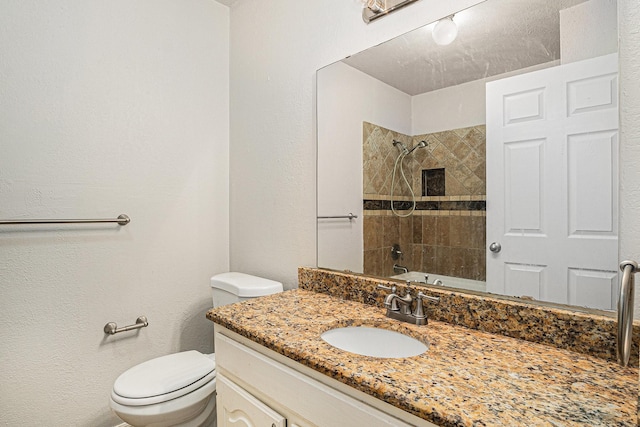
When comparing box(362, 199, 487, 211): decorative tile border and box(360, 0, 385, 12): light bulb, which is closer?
box(362, 199, 487, 211): decorative tile border

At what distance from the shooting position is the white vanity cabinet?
2.50 ft

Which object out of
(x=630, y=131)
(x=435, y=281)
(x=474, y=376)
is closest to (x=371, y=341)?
(x=435, y=281)

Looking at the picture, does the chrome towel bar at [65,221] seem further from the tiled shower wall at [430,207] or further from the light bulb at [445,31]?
the light bulb at [445,31]

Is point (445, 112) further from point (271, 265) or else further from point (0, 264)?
point (0, 264)

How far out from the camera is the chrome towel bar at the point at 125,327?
167cm

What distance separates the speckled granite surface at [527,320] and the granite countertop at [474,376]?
0.03m

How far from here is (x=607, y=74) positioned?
89 centimetres

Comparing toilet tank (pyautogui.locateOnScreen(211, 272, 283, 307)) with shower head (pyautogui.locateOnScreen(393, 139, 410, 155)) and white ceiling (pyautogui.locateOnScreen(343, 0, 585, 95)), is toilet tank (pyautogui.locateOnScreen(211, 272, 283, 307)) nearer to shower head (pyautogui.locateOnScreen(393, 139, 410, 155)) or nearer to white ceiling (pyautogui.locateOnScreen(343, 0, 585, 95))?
shower head (pyautogui.locateOnScreen(393, 139, 410, 155))

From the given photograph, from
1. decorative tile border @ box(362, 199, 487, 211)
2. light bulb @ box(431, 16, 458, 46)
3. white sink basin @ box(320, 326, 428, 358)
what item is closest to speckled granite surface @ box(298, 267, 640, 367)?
white sink basin @ box(320, 326, 428, 358)

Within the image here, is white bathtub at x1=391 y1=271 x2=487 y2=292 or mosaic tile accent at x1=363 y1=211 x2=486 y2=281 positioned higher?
mosaic tile accent at x1=363 y1=211 x2=486 y2=281

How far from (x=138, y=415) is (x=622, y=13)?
1.98m

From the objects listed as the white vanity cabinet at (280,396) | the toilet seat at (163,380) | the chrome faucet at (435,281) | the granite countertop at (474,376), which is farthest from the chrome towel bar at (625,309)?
the toilet seat at (163,380)

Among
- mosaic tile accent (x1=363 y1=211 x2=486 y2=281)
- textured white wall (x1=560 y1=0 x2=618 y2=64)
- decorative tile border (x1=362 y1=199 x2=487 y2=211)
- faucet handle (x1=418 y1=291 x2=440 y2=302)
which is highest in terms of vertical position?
textured white wall (x1=560 y1=0 x2=618 y2=64)

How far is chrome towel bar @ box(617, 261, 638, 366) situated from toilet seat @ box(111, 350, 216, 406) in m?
1.41
